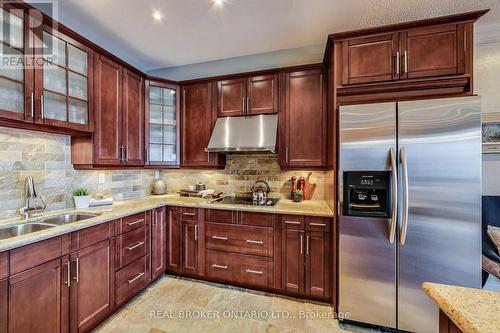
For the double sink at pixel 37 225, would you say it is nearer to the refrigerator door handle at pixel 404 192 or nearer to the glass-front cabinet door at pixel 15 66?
the glass-front cabinet door at pixel 15 66

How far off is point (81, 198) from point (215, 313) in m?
1.76

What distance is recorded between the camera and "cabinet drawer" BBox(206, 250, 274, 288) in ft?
7.53

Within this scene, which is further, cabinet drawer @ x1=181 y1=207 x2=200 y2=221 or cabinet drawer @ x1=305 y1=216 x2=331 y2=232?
cabinet drawer @ x1=181 y1=207 x2=200 y2=221

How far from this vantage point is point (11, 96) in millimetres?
1548

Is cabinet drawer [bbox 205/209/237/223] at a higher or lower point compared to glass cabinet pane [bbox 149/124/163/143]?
lower

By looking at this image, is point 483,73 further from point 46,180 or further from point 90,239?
point 46,180

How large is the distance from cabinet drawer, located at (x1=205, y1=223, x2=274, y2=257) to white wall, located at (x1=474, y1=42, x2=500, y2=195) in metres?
2.30

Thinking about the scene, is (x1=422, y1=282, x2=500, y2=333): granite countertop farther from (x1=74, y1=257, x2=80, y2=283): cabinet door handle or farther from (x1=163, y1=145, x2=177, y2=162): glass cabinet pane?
(x1=163, y1=145, x2=177, y2=162): glass cabinet pane

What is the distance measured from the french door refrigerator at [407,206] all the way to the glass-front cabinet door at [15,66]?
8.19 ft

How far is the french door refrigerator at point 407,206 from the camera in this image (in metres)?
1.63

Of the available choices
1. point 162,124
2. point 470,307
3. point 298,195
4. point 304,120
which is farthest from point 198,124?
point 470,307

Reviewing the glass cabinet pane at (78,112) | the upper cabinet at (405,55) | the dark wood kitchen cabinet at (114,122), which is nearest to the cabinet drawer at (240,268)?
the dark wood kitchen cabinet at (114,122)

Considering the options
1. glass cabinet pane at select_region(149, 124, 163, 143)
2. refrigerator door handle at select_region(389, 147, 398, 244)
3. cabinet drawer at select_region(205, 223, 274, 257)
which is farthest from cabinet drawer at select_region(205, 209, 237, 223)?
refrigerator door handle at select_region(389, 147, 398, 244)

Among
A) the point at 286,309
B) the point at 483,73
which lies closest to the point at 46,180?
the point at 286,309
